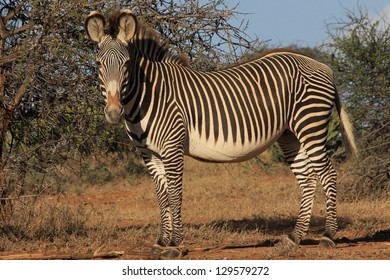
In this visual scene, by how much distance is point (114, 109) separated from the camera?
7613 millimetres

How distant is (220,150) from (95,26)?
1.95 m

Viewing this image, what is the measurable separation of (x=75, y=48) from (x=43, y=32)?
603 millimetres

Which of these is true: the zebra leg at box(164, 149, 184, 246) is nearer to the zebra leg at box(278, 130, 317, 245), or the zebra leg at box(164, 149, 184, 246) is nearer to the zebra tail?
the zebra leg at box(278, 130, 317, 245)

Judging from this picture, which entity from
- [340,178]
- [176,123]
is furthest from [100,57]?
[340,178]

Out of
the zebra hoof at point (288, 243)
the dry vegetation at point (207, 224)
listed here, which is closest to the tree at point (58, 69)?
the dry vegetation at point (207, 224)

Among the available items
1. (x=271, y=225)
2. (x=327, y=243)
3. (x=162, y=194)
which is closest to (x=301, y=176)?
(x=327, y=243)

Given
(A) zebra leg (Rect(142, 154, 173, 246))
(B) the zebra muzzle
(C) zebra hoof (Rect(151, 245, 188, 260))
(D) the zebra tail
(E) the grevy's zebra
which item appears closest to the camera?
(B) the zebra muzzle

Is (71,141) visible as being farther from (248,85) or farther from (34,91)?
(248,85)

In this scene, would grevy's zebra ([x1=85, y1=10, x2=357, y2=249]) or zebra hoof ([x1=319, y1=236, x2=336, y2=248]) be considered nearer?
grevy's zebra ([x1=85, y1=10, x2=357, y2=249])

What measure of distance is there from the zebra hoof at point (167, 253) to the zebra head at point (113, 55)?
155 cm

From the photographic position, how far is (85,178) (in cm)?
1942

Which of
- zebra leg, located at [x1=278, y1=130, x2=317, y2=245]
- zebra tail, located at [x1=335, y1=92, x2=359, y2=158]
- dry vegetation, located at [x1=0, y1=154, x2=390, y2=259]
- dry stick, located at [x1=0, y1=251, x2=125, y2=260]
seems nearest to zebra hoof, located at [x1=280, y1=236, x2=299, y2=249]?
dry vegetation, located at [x1=0, y1=154, x2=390, y2=259]

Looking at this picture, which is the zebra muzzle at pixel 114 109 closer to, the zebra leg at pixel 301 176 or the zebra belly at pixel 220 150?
the zebra belly at pixel 220 150

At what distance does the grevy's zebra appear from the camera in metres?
8.20
